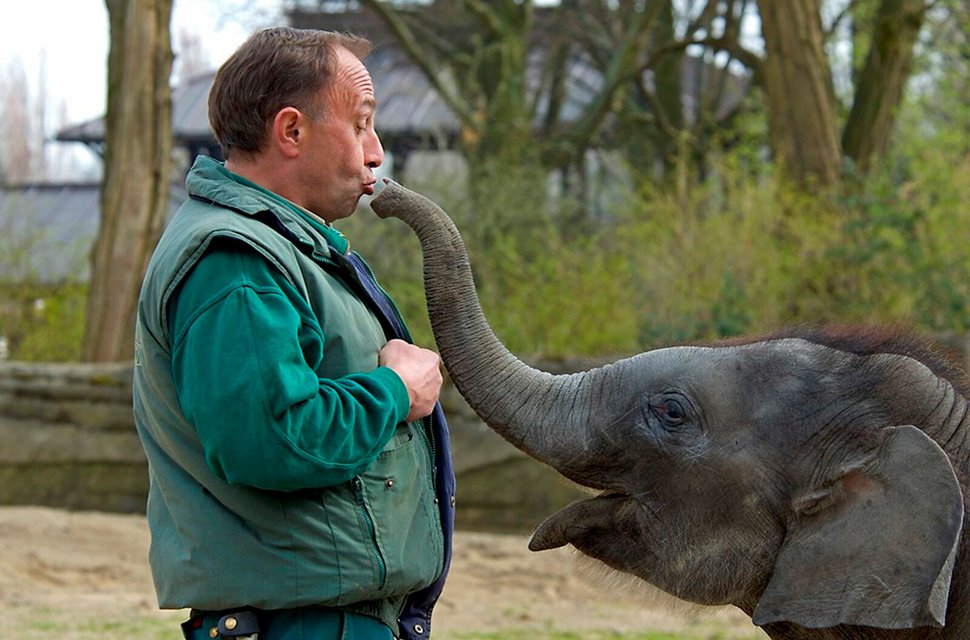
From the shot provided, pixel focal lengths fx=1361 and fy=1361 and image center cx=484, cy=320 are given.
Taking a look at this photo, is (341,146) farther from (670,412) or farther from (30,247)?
(30,247)

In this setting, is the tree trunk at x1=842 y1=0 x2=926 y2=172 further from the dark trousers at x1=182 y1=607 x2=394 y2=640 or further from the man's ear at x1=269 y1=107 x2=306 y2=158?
the dark trousers at x1=182 y1=607 x2=394 y2=640

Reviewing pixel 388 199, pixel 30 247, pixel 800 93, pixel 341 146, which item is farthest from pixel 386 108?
pixel 341 146

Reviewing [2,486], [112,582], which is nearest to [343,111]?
[112,582]

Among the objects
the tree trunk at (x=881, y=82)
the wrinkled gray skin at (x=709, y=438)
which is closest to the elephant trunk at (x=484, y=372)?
the wrinkled gray skin at (x=709, y=438)

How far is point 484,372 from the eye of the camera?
359 cm

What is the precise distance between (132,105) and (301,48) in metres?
10.6

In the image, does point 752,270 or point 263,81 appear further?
point 752,270

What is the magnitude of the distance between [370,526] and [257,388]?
460mm

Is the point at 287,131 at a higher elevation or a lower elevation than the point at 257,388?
higher

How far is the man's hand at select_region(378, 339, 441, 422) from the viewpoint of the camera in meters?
3.12

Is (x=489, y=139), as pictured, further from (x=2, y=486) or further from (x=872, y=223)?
(x=2, y=486)

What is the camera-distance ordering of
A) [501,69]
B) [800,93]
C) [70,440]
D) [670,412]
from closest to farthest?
[670,412]
[70,440]
[800,93]
[501,69]

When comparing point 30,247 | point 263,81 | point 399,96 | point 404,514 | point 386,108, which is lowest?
point 30,247

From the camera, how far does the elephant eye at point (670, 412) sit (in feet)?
11.9
